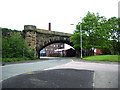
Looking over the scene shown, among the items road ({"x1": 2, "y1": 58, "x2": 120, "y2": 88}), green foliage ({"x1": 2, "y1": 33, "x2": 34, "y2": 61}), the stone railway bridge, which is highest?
the stone railway bridge

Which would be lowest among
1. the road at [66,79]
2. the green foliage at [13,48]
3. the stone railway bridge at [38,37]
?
the road at [66,79]

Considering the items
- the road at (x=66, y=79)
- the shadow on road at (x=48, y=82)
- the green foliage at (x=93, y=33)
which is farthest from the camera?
the green foliage at (x=93, y=33)

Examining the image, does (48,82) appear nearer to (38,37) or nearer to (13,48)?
(13,48)

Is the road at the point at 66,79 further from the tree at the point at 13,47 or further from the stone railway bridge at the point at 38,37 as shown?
the stone railway bridge at the point at 38,37

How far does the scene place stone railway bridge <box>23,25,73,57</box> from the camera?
89.2ft

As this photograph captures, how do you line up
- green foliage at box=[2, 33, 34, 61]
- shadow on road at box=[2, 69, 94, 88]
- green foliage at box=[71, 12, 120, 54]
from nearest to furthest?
shadow on road at box=[2, 69, 94, 88], green foliage at box=[2, 33, 34, 61], green foliage at box=[71, 12, 120, 54]

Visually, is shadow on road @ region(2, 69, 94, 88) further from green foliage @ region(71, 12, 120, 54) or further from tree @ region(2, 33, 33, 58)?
green foliage @ region(71, 12, 120, 54)

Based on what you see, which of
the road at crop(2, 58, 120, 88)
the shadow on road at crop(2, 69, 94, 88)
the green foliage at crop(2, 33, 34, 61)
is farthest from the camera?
the green foliage at crop(2, 33, 34, 61)

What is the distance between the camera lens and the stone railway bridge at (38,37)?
2720cm

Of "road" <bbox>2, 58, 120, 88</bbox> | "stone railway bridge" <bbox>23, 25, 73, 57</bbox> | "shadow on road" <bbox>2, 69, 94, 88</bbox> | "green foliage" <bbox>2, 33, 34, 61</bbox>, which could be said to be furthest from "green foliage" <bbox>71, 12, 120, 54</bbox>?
"shadow on road" <bbox>2, 69, 94, 88</bbox>

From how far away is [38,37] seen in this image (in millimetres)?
29781

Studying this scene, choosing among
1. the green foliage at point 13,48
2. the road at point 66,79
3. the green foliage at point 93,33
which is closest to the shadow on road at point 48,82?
the road at point 66,79

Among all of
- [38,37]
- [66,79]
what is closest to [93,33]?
[38,37]

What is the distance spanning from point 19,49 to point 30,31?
6.62m
